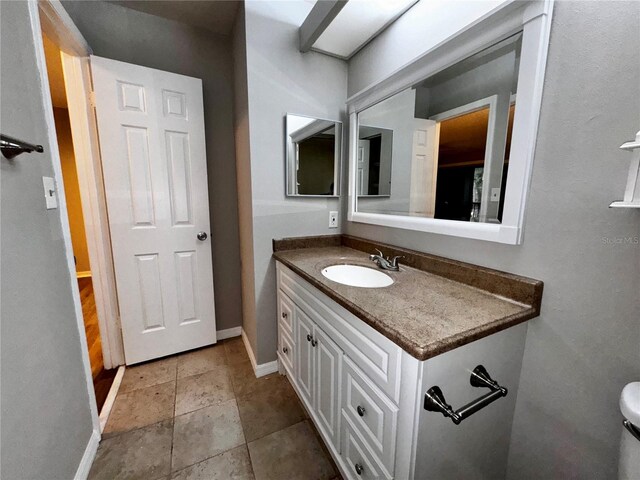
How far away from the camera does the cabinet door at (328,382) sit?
1032 mm

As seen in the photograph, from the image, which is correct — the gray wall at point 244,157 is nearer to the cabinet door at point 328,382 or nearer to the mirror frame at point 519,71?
the cabinet door at point 328,382

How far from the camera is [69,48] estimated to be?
4.63 feet

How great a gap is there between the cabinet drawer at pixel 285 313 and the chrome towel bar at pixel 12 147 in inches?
46.0

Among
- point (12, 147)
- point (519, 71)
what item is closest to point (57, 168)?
point (12, 147)

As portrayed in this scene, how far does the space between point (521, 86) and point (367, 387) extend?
109cm

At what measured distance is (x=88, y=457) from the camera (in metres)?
1.16

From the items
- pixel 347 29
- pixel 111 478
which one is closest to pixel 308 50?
pixel 347 29

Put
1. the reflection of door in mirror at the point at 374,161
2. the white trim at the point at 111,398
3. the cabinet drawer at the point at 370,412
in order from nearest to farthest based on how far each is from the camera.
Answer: the cabinet drawer at the point at 370,412 < the white trim at the point at 111,398 < the reflection of door in mirror at the point at 374,161

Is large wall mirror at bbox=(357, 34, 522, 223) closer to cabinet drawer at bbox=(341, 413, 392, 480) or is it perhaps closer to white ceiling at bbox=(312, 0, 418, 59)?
white ceiling at bbox=(312, 0, 418, 59)

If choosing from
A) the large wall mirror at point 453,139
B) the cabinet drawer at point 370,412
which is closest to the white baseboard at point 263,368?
the cabinet drawer at point 370,412

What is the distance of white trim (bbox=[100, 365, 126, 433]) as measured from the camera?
1389 mm

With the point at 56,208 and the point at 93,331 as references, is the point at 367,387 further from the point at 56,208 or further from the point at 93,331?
the point at 93,331

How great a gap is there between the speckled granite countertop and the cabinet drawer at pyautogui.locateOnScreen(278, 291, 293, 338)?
0.35m

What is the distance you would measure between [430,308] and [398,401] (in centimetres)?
29
